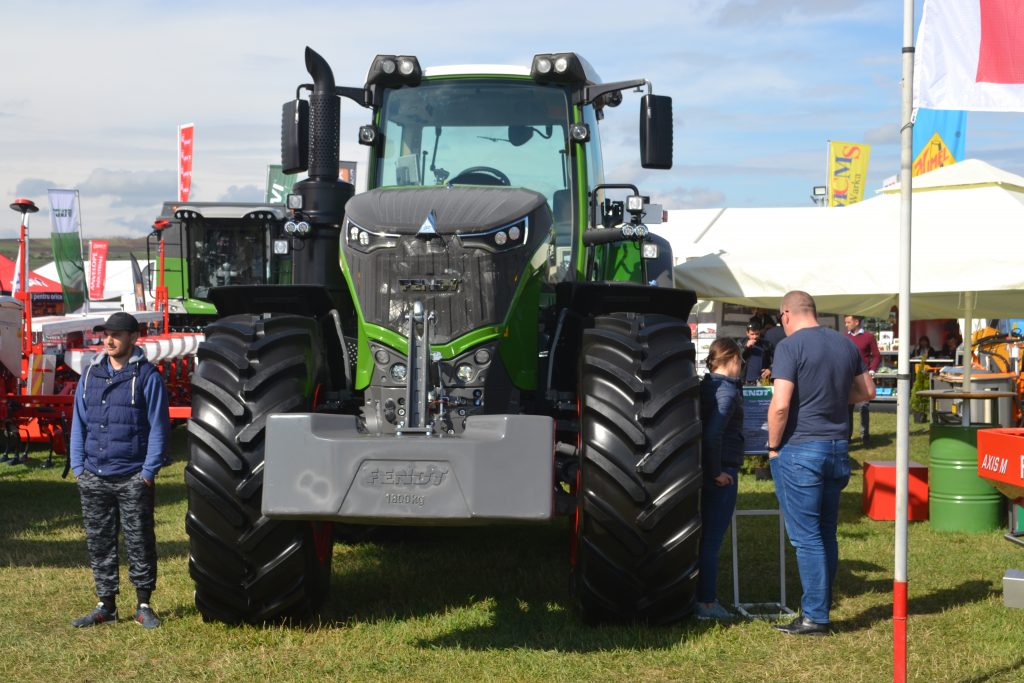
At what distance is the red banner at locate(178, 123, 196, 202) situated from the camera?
32.9 metres

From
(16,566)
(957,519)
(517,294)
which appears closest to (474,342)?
Answer: (517,294)

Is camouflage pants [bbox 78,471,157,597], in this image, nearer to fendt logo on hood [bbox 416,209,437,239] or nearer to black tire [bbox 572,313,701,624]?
fendt logo on hood [bbox 416,209,437,239]

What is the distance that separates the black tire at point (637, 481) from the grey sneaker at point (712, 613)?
0.61m

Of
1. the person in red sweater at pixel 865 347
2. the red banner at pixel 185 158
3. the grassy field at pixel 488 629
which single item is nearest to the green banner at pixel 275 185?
the red banner at pixel 185 158

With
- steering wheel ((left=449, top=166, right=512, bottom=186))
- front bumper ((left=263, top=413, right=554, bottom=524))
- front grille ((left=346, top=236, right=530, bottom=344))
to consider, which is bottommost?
front bumper ((left=263, top=413, right=554, bottom=524))

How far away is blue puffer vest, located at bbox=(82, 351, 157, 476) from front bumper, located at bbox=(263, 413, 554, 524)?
1.59m

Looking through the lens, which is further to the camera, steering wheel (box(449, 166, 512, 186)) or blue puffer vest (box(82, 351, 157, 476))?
steering wheel (box(449, 166, 512, 186))

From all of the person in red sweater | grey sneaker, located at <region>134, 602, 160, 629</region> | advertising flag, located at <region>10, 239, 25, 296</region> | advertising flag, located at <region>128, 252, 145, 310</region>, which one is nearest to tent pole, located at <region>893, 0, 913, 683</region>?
grey sneaker, located at <region>134, 602, 160, 629</region>

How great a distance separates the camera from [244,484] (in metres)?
5.39

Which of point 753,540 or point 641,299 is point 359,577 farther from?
point 753,540

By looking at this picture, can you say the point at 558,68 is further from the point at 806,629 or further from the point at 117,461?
the point at 806,629

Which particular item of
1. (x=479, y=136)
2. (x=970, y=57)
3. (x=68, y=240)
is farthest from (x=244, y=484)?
(x=68, y=240)

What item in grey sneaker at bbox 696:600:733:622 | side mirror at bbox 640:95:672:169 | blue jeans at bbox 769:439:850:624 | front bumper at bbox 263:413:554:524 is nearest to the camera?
front bumper at bbox 263:413:554:524

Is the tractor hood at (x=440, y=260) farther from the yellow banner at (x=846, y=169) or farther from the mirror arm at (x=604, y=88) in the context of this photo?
the yellow banner at (x=846, y=169)
